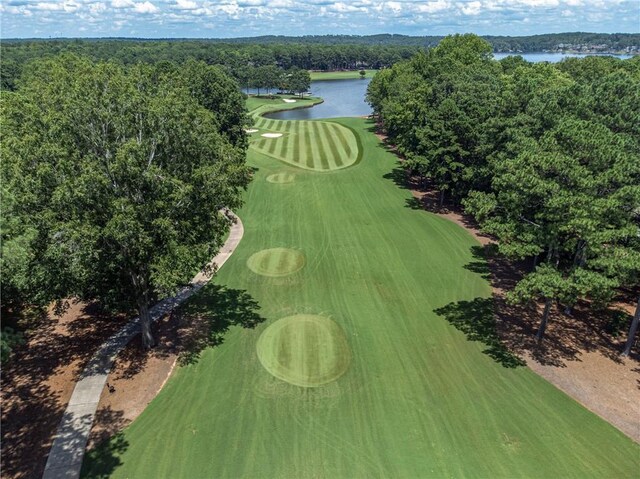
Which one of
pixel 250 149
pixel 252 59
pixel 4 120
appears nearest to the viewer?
pixel 4 120

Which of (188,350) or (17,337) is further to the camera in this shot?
(188,350)

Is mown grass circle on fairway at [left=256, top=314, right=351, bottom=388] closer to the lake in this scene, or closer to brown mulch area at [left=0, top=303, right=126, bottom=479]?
brown mulch area at [left=0, top=303, right=126, bottom=479]

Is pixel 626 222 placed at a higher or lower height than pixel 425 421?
higher

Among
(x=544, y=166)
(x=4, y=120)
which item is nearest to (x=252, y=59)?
(x=4, y=120)

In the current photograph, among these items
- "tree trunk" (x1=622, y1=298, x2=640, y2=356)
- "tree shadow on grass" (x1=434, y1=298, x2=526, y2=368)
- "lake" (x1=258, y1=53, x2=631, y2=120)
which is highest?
"lake" (x1=258, y1=53, x2=631, y2=120)

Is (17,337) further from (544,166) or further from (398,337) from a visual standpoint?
(544,166)

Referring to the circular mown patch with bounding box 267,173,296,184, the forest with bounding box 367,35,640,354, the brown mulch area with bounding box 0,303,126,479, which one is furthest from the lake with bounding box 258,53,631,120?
the brown mulch area with bounding box 0,303,126,479

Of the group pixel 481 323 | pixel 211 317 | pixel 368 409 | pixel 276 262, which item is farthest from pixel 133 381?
pixel 481 323
